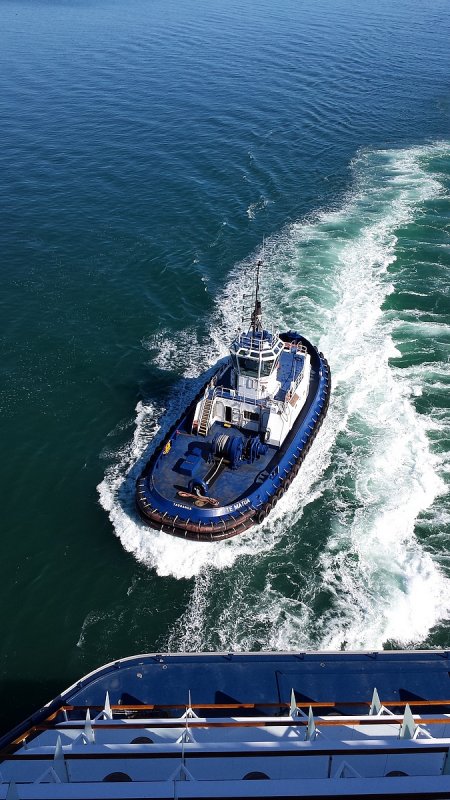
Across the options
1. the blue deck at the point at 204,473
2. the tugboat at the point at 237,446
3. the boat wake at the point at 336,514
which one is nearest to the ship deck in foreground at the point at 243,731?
the boat wake at the point at 336,514

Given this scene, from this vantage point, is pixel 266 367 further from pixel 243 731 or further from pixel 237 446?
pixel 243 731

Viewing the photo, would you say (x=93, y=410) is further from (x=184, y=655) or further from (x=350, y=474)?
(x=184, y=655)

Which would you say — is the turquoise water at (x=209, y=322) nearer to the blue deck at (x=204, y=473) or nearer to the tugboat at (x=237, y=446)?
the tugboat at (x=237, y=446)

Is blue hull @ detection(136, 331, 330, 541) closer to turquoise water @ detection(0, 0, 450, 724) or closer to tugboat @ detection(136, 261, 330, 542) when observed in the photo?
tugboat @ detection(136, 261, 330, 542)

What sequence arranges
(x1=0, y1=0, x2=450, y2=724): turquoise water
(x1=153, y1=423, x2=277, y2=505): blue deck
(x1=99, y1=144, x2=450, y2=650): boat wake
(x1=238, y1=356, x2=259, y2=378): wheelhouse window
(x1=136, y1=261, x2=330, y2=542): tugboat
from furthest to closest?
(x1=238, y1=356, x2=259, y2=378): wheelhouse window → (x1=153, y1=423, x2=277, y2=505): blue deck → (x1=136, y1=261, x2=330, y2=542): tugboat → (x1=0, y1=0, x2=450, y2=724): turquoise water → (x1=99, y1=144, x2=450, y2=650): boat wake

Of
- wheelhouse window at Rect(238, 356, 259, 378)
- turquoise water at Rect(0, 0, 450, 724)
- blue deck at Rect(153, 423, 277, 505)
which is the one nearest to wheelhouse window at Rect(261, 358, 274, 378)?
wheelhouse window at Rect(238, 356, 259, 378)

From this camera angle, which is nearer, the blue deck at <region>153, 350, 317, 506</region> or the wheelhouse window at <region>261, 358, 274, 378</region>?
the blue deck at <region>153, 350, 317, 506</region>

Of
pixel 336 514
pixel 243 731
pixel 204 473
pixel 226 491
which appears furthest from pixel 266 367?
pixel 243 731

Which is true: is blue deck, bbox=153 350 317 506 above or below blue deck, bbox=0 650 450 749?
above
